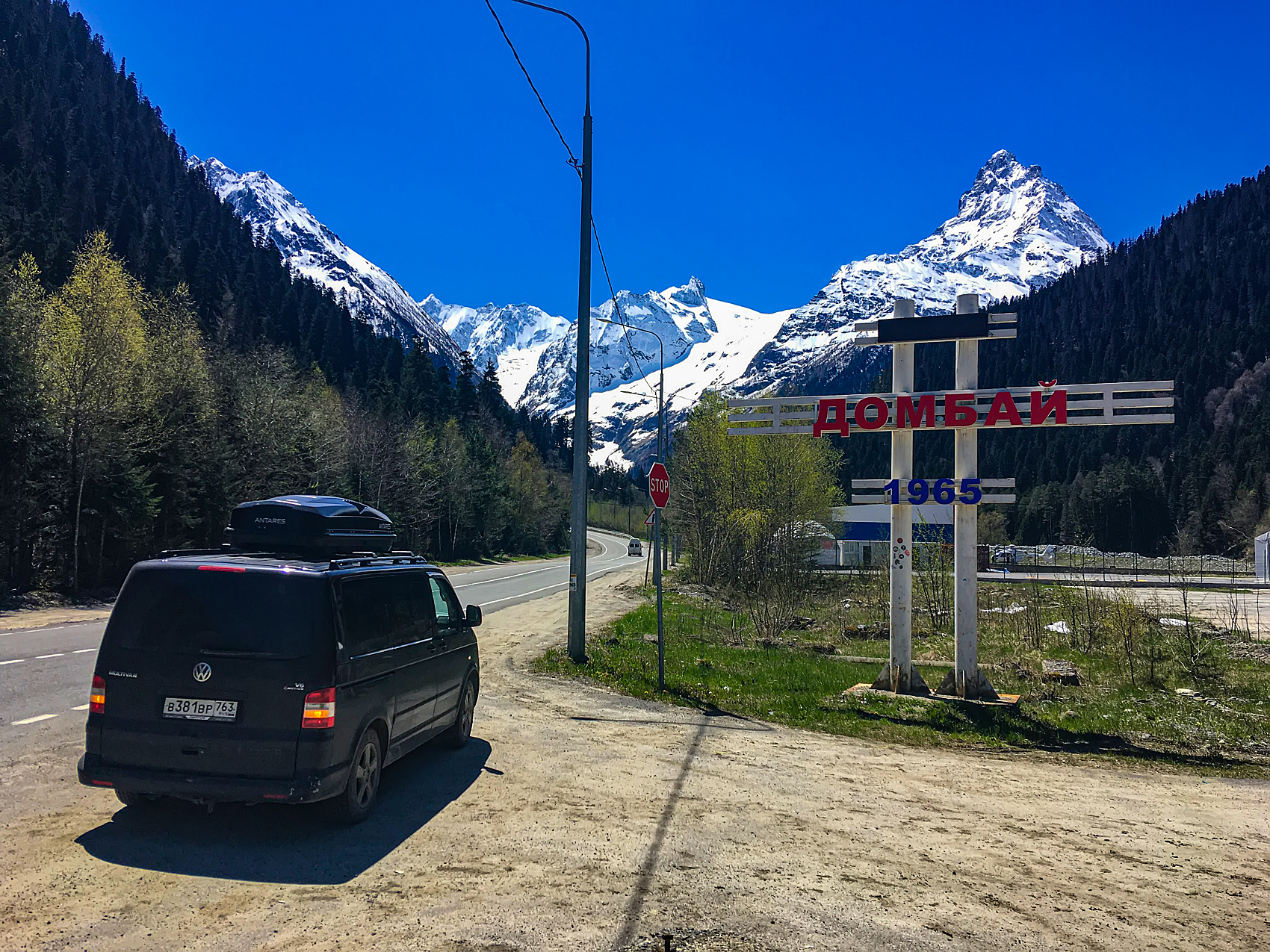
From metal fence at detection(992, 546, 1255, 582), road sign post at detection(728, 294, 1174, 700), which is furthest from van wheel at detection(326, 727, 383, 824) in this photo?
metal fence at detection(992, 546, 1255, 582)

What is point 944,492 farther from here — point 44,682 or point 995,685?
point 44,682

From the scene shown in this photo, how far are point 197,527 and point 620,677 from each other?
89.0 feet

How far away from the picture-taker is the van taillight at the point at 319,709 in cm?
540

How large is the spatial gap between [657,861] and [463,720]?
351cm

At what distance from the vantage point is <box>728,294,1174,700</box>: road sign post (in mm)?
11461

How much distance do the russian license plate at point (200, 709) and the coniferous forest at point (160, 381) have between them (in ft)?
76.0

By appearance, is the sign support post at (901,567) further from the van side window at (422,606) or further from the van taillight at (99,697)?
the van taillight at (99,697)

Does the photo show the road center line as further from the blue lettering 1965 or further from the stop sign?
the blue lettering 1965

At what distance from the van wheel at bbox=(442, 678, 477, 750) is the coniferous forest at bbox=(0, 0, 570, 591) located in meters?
22.1

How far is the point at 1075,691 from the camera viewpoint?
1271 centimetres

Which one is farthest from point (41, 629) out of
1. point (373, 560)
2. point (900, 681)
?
point (900, 681)

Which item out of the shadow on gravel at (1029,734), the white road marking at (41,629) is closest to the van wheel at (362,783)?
the shadow on gravel at (1029,734)

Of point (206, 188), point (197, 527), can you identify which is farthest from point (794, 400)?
point (206, 188)

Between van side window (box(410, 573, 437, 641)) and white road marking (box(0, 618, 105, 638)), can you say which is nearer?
van side window (box(410, 573, 437, 641))
